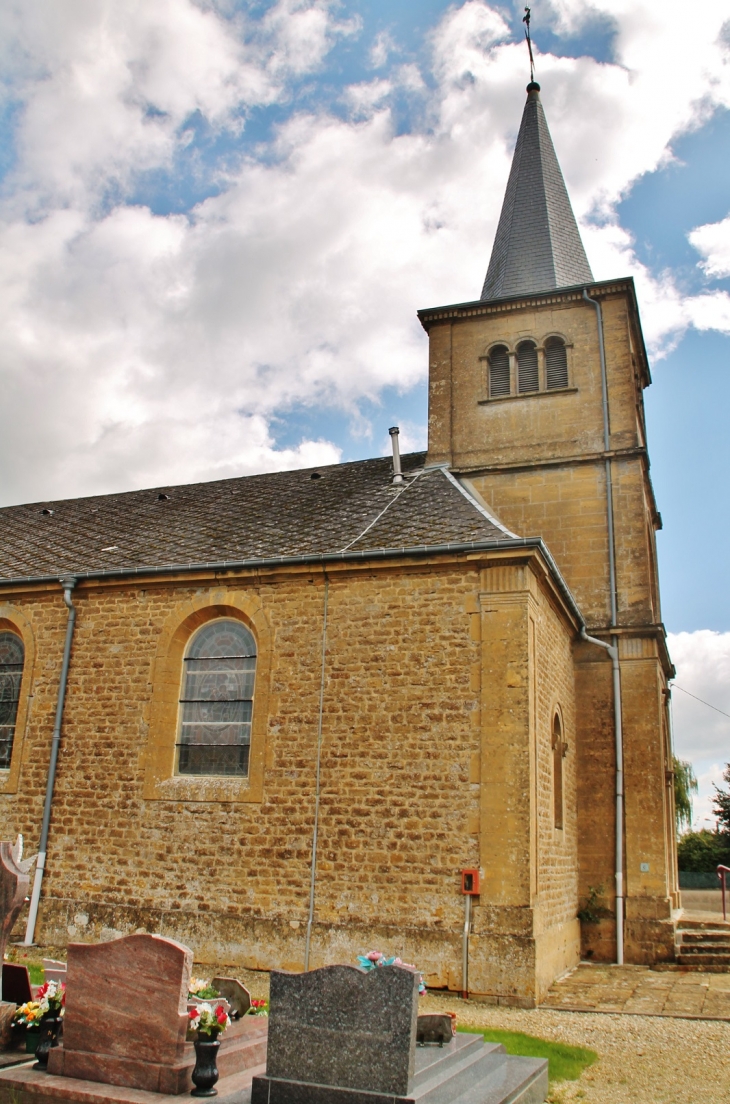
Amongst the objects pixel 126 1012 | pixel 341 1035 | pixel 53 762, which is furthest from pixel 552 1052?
pixel 53 762

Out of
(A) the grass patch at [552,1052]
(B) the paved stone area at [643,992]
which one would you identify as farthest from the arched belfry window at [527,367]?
(A) the grass patch at [552,1052]

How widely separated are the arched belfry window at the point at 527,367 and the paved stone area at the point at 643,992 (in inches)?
401

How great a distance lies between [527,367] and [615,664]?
608 centimetres

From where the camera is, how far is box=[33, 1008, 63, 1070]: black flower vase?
6.32m

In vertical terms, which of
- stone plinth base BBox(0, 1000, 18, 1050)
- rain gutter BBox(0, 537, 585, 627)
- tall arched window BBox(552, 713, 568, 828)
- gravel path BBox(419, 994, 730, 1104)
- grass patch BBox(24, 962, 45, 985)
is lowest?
gravel path BBox(419, 994, 730, 1104)

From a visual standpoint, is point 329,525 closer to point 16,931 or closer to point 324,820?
point 324,820

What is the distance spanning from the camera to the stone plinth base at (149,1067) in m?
5.86

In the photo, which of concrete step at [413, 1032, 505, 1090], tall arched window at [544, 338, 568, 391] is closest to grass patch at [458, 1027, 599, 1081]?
concrete step at [413, 1032, 505, 1090]

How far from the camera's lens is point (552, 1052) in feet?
26.3

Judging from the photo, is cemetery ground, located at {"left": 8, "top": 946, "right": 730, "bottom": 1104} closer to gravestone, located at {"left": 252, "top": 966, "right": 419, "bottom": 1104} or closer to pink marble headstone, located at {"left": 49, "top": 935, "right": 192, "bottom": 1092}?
gravestone, located at {"left": 252, "top": 966, "right": 419, "bottom": 1104}

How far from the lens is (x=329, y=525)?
14.2 meters

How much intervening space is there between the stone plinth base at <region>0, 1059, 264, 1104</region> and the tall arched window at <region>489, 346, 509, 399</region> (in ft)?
44.8

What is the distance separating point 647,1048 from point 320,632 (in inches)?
250

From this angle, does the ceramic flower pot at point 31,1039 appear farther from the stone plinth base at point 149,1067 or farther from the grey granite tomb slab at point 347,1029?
the grey granite tomb slab at point 347,1029
